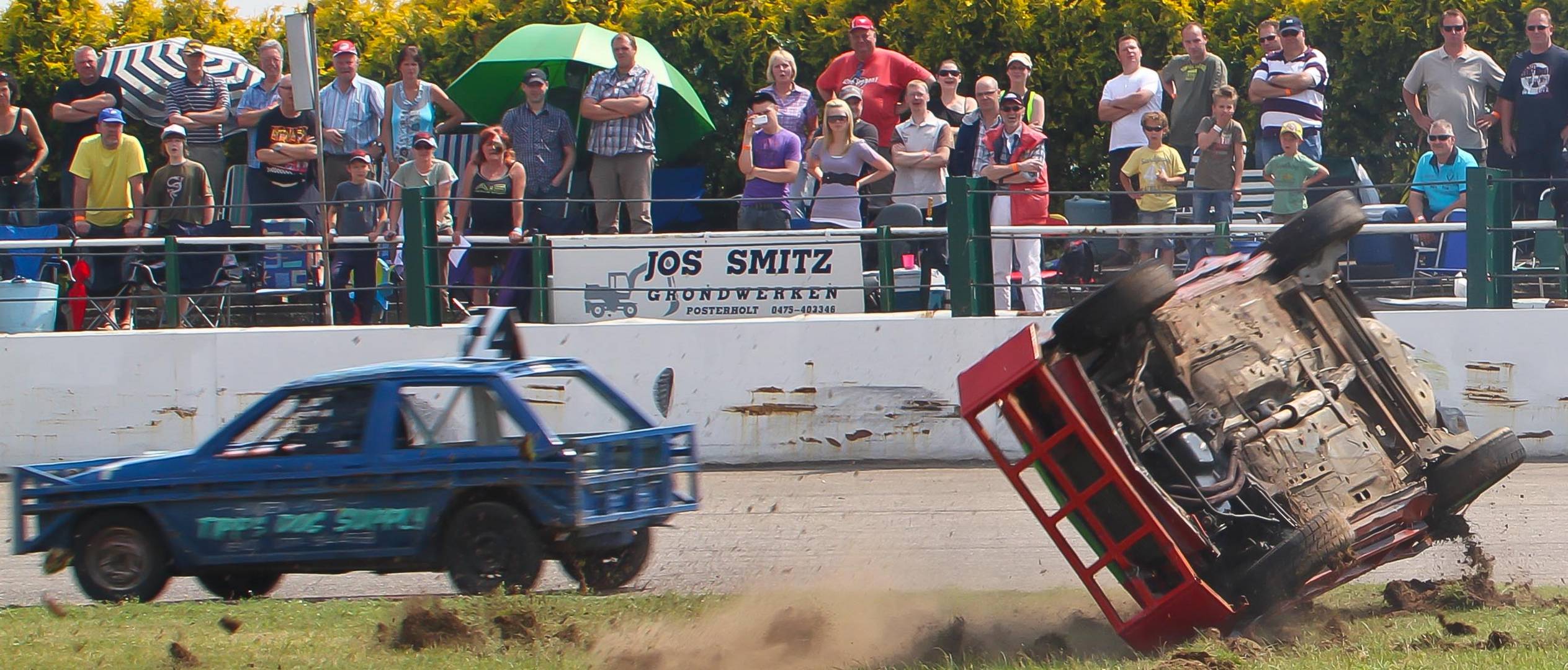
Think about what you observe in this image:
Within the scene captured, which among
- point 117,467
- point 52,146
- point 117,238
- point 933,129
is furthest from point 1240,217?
point 52,146

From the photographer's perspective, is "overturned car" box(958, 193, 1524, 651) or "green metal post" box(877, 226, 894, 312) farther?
"green metal post" box(877, 226, 894, 312)

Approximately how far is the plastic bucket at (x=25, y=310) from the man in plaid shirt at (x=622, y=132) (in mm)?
4296

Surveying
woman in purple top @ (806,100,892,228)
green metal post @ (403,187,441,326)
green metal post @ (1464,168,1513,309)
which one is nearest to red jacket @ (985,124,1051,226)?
woman in purple top @ (806,100,892,228)

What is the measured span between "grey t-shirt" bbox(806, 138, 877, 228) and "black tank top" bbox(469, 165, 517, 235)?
240 cm

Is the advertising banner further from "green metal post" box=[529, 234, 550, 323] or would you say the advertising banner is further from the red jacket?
the red jacket

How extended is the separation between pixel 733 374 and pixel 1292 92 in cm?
533

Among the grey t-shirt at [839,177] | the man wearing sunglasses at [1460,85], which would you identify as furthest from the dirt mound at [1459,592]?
the man wearing sunglasses at [1460,85]

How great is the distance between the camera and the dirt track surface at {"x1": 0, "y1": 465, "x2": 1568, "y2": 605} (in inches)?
331

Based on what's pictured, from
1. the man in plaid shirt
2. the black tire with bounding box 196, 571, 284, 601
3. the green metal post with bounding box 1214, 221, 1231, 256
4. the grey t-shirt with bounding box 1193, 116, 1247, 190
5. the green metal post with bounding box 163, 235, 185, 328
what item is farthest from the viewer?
the man in plaid shirt

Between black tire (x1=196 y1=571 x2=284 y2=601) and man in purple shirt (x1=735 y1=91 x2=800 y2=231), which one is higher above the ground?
man in purple shirt (x1=735 y1=91 x2=800 y2=231)

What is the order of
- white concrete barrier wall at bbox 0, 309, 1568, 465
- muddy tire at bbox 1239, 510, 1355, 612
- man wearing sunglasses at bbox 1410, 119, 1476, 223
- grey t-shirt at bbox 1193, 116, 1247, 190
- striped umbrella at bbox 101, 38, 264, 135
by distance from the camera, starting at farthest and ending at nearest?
1. striped umbrella at bbox 101, 38, 264, 135
2. grey t-shirt at bbox 1193, 116, 1247, 190
3. man wearing sunglasses at bbox 1410, 119, 1476, 223
4. white concrete barrier wall at bbox 0, 309, 1568, 465
5. muddy tire at bbox 1239, 510, 1355, 612

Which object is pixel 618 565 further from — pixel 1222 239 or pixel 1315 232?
pixel 1222 239

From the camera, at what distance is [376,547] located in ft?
27.4

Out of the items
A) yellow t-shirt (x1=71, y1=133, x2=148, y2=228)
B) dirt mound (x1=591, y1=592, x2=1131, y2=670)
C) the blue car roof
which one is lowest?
dirt mound (x1=591, y1=592, x2=1131, y2=670)
